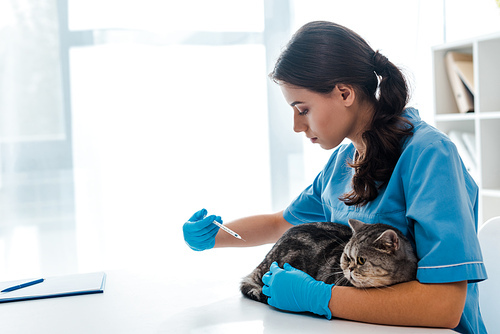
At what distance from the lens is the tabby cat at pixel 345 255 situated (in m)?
0.96

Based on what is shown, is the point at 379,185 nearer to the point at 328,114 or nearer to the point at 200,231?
the point at 328,114

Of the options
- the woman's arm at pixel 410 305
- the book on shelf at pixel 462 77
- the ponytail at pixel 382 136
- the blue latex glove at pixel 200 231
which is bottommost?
the woman's arm at pixel 410 305

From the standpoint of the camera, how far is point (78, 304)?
1142mm

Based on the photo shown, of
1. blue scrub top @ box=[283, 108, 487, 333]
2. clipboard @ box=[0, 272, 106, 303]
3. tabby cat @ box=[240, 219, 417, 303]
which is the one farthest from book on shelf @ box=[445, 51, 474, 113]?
clipboard @ box=[0, 272, 106, 303]

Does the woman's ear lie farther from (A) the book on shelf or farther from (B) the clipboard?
(A) the book on shelf

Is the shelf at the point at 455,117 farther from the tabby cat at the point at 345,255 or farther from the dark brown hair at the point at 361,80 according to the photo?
the tabby cat at the point at 345,255

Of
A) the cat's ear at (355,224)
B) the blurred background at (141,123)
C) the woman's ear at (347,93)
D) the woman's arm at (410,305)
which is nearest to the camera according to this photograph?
the woman's arm at (410,305)

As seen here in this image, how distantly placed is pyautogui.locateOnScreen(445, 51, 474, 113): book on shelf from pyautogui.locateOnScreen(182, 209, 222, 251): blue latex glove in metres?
1.62

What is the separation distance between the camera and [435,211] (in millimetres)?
934

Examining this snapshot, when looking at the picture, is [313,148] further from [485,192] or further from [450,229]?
[450,229]

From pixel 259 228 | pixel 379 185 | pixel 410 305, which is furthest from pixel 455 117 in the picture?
pixel 410 305

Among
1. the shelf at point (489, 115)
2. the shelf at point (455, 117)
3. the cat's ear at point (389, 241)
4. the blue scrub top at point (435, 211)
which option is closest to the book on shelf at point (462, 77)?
the shelf at point (455, 117)

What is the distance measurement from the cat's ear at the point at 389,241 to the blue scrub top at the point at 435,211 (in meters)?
0.06

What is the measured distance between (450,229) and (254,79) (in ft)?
6.95
